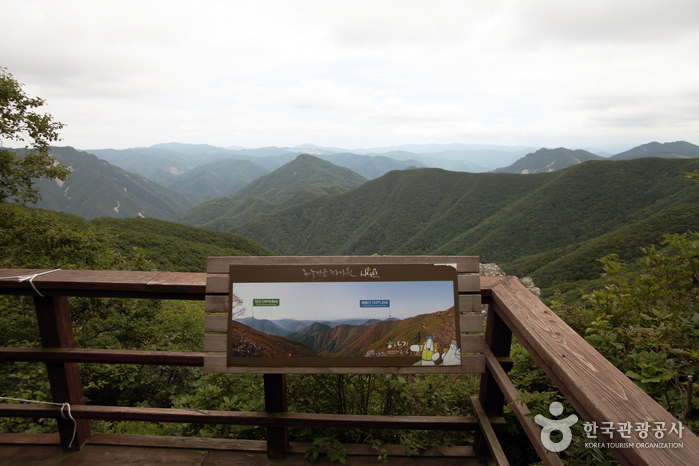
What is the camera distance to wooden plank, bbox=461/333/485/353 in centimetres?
167

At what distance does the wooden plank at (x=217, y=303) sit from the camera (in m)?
1.63

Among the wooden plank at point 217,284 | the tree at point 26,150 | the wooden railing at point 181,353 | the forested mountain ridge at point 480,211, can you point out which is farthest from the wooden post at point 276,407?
the forested mountain ridge at point 480,211

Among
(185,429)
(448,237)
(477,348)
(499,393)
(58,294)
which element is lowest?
(448,237)

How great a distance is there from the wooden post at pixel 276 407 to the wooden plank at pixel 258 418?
0.17 feet

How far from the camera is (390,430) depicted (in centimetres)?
213

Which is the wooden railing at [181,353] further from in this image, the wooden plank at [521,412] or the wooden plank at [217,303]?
the wooden plank at [217,303]

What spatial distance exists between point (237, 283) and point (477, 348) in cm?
123

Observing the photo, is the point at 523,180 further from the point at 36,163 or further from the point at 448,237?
the point at 36,163

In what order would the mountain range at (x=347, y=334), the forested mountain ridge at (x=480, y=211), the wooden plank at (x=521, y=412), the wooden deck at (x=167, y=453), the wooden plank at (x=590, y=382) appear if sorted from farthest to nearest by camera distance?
1. the forested mountain ridge at (x=480, y=211)
2. the wooden deck at (x=167, y=453)
3. the mountain range at (x=347, y=334)
4. the wooden plank at (x=521, y=412)
5. the wooden plank at (x=590, y=382)

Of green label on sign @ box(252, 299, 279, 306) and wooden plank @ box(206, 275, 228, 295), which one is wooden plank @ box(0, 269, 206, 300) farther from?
green label on sign @ box(252, 299, 279, 306)

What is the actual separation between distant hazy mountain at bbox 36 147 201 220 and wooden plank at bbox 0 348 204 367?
18722cm

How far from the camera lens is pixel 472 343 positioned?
1.68 metres

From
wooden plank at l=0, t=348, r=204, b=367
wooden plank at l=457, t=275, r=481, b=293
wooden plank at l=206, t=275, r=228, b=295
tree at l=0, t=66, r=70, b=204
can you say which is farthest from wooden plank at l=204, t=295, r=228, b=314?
tree at l=0, t=66, r=70, b=204

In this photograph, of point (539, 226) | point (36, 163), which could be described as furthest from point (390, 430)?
point (539, 226)
